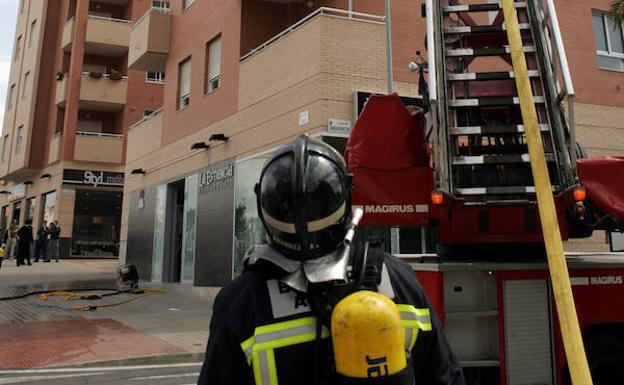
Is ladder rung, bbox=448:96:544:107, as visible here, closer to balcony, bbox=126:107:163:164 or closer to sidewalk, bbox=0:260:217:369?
sidewalk, bbox=0:260:217:369

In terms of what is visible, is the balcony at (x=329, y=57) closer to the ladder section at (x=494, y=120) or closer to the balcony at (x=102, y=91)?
the ladder section at (x=494, y=120)

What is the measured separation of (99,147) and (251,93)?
18.4 m

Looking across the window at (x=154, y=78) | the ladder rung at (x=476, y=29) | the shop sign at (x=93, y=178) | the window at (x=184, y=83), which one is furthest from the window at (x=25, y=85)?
the ladder rung at (x=476, y=29)

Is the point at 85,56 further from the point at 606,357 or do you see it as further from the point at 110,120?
the point at 606,357

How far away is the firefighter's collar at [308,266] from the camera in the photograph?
161 cm

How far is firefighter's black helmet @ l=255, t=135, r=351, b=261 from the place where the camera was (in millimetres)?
1707

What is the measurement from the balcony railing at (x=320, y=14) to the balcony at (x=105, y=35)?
19.0 metres

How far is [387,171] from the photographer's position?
15.4 feet

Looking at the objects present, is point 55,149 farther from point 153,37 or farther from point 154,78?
point 153,37

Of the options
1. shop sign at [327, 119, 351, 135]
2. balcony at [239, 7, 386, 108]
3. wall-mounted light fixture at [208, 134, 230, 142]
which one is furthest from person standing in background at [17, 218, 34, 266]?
shop sign at [327, 119, 351, 135]

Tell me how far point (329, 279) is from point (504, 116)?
388cm

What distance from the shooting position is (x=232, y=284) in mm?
1745

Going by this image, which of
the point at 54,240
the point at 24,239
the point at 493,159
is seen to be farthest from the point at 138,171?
the point at 493,159

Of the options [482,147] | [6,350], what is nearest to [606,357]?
[482,147]
